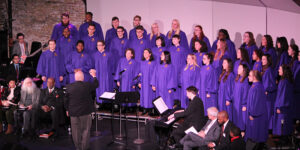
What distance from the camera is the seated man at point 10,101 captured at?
335 inches

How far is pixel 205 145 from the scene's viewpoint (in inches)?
237

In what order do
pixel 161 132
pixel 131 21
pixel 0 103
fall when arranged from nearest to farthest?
pixel 161 132 → pixel 0 103 → pixel 131 21

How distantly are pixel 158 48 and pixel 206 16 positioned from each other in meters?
2.03

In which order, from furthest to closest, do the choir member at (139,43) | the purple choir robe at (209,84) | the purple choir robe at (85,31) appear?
the purple choir robe at (85,31) < the choir member at (139,43) < the purple choir robe at (209,84)

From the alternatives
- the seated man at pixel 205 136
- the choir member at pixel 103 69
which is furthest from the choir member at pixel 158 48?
the seated man at pixel 205 136

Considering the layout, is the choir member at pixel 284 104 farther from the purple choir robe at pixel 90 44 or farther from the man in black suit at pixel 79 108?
the purple choir robe at pixel 90 44

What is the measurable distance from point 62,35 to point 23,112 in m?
2.59

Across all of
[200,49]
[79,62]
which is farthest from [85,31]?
[200,49]

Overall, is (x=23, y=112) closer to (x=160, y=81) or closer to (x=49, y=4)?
(x=160, y=81)

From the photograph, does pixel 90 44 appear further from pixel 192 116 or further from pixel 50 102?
pixel 192 116

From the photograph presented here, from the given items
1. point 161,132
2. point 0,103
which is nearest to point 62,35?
point 0,103

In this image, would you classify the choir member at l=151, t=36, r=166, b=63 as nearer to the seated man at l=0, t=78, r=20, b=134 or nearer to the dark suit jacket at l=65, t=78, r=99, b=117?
the dark suit jacket at l=65, t=78, r=99, b=117

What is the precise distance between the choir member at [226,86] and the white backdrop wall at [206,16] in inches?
80.7

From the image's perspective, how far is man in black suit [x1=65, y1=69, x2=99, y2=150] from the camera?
6.64m
